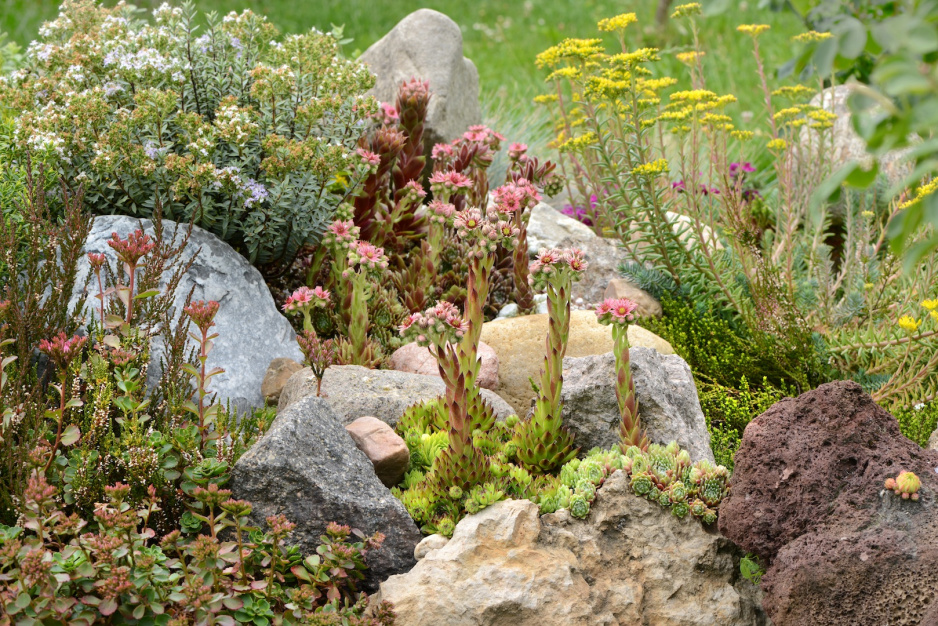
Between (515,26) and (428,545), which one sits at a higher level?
(515,26)

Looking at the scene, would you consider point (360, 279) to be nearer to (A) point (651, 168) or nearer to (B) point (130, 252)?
(B) point (130, 252)

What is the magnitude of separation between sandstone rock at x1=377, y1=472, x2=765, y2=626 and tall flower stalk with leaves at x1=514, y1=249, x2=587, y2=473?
42 cm

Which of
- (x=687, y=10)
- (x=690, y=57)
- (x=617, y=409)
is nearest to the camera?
(x=617, y=409)

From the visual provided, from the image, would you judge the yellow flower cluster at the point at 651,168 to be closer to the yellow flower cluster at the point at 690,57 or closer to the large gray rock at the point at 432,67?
the yellow flower cluster at the point at 690,57

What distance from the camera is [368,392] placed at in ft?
13.3

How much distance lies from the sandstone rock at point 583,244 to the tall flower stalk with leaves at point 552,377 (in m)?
2.05

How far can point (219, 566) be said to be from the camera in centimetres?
283

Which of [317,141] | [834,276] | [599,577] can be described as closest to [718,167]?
[834,276]

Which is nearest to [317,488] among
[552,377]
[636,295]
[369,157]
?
[552,377]

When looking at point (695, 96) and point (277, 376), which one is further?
point (695, 96)

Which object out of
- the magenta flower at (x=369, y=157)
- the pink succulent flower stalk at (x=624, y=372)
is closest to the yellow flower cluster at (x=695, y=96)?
the magenta flower at (x=369, y=157)

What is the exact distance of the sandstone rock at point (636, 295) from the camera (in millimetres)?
5320

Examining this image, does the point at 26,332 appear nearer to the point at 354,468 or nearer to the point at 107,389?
the point at 107,389

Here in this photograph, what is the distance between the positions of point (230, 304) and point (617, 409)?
202 centimetres
